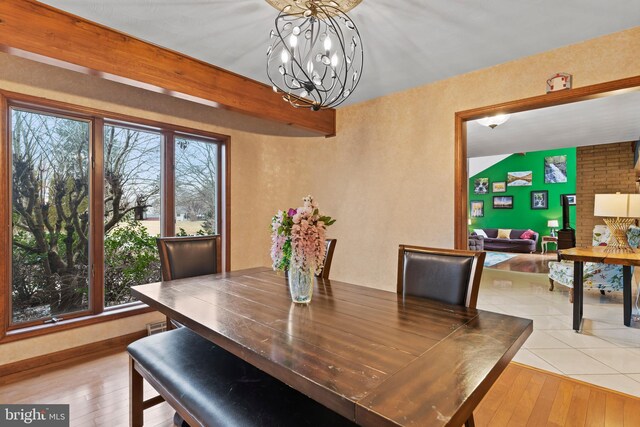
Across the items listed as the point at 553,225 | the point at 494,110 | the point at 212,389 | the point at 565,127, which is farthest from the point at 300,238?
the point at 553,225

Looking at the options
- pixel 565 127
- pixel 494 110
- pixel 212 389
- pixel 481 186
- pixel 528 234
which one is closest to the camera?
pixel 212 389

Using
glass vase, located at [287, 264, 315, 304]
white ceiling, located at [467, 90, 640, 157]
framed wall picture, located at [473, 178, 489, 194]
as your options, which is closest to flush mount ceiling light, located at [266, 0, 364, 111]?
glass vase, located at [287, 264, 315, 304]

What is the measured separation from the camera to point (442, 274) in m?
1.67

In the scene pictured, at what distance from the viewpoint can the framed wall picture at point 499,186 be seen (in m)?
10.6

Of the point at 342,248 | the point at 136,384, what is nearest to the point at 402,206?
the point at 342,248

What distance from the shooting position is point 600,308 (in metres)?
3.95

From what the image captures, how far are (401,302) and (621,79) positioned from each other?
2125mm

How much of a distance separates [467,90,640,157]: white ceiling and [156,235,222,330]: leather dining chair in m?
3.70

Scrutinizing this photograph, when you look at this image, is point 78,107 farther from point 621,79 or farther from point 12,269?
point 621,79

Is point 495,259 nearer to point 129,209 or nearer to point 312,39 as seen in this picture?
point 312,39

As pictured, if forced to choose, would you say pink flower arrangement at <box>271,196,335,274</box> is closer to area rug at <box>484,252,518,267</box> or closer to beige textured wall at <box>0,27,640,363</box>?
beige textured wall at <box>0,27,640,363</box>

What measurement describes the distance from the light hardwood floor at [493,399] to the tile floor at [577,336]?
0.22 metres

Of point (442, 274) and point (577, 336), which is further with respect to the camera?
point (577, 336)

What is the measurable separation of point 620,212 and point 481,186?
803 cm
